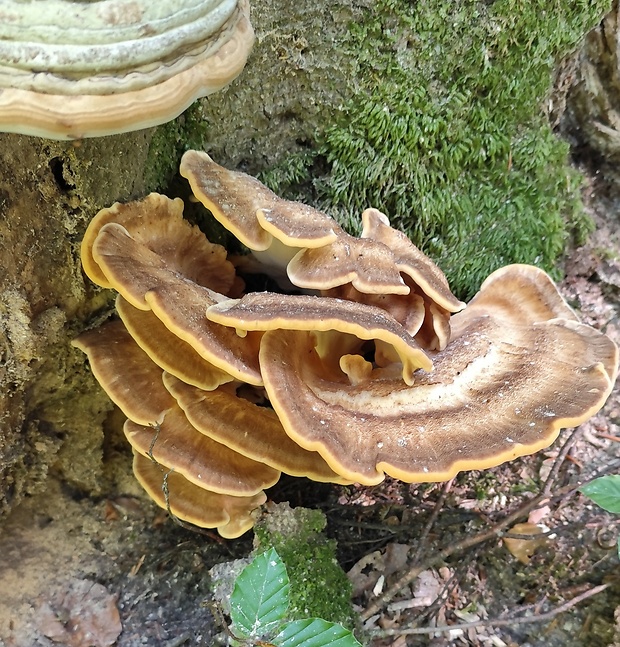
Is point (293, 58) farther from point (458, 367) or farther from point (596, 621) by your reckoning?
point (596, 621)

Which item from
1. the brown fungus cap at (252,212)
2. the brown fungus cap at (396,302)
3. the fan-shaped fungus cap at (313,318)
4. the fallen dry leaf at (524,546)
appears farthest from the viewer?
the fallen dry leaf at (524,546)

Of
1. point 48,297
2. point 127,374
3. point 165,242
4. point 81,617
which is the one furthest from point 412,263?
point 81,617

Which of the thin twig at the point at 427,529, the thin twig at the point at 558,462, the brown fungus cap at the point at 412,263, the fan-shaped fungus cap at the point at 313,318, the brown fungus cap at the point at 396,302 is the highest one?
the brown fungus cap at the point at 412,263

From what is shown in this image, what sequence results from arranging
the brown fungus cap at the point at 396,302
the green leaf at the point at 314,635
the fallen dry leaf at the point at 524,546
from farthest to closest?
the fallen dry leaf at the point at 524,546 → the brown fungus cap at the point at 396,302 → the green leaf at the point at 314,635

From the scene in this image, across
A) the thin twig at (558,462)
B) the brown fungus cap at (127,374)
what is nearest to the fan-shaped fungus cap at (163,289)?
the brown fungus cap at (127,374)

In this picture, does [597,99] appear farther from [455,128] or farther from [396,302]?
[396,302]

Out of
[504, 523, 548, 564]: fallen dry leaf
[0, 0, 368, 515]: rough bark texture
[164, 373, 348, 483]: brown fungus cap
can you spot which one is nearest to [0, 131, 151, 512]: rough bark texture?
[0, 0, 368, 515]: rough bark texture

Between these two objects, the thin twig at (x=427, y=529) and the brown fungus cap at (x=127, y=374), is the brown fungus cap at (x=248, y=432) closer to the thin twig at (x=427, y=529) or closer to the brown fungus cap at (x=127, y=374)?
the brown fungus cap at (x=127, y=374)
